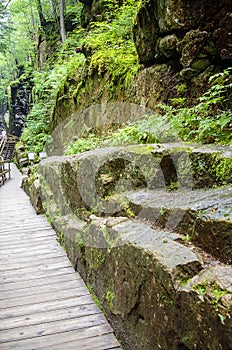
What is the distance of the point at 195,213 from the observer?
2248 mm

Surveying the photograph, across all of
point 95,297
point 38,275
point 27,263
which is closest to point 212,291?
point 95,297

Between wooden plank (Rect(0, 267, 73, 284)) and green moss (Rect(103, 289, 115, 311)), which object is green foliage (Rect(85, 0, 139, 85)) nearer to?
wooden plank (Rect(0, 267, 73, 284))

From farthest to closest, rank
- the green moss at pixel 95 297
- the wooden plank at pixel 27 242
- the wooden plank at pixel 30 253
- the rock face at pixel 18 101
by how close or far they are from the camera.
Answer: the rock face at pixel 18 101 < the wooden plank at pixel 27 242 < the wooden plank at pixel 30 253 < the green moss at pixel 95 297

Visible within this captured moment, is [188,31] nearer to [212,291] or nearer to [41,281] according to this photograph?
[212,291]

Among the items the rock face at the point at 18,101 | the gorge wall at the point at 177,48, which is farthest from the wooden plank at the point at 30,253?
the rock face at the point at 18,101

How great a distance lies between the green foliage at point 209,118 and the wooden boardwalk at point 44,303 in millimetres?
2278

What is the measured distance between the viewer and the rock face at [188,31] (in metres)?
4.12

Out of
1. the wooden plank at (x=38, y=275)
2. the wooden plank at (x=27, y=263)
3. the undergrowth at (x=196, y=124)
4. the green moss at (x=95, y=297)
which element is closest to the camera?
the undergrowth at (x=196, y=124)

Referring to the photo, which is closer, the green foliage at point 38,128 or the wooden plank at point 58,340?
the wooden plank at point 58,340

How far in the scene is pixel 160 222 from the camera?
8.61ft

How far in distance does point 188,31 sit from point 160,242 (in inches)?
134

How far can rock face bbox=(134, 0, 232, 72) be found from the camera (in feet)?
13.5

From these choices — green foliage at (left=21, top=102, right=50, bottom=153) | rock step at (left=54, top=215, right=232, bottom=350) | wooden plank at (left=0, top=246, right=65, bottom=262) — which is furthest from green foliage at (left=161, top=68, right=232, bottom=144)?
green foliage at (left=21, top=102, right=50, bottom=153)

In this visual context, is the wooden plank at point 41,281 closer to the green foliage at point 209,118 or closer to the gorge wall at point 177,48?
the green foliage at point 209,118
